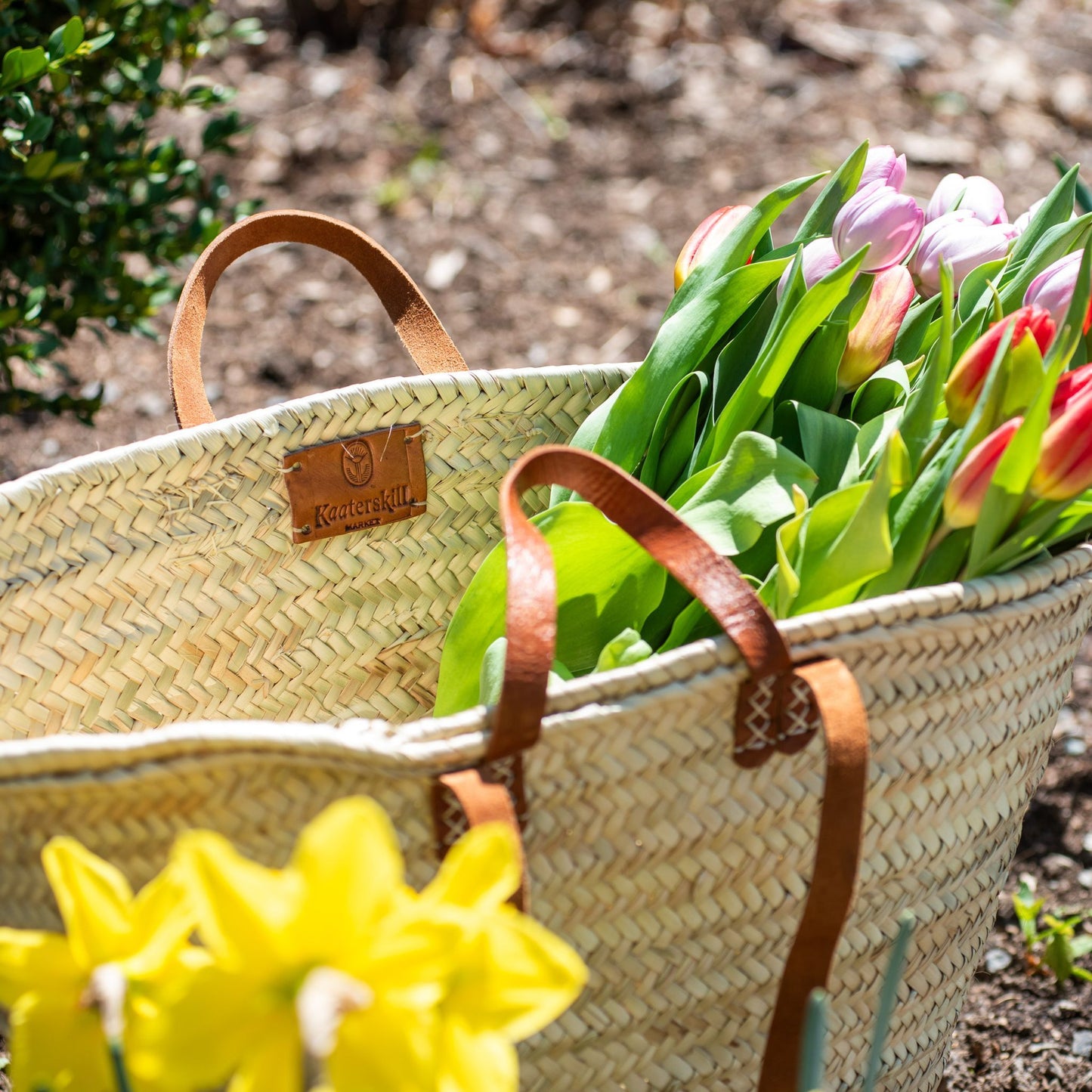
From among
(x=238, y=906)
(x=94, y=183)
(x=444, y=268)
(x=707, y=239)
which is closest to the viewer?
(x=238, y=906)

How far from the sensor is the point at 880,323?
802mm

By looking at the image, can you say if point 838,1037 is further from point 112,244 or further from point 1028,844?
point 112,244

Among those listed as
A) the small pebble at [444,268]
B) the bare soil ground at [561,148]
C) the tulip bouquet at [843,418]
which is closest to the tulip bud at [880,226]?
the tulip bouquet at [843,418]

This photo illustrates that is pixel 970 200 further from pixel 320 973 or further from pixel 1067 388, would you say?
pixel 320 973

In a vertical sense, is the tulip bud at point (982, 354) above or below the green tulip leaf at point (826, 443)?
above

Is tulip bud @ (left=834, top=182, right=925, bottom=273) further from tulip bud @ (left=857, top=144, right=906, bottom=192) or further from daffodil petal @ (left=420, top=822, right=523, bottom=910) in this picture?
daffodil petal @ (left=420, top=822, right=523, bottom=910)

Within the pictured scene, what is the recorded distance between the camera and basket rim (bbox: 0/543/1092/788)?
0.57m

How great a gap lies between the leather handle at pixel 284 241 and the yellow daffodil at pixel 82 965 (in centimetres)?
52

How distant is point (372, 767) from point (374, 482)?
1.46 ft

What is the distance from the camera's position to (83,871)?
45 cm

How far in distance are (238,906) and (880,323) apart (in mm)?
594

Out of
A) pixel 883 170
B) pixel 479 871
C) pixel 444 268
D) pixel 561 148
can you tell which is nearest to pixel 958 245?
pixel 883 170

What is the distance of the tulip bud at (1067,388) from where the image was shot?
65cm

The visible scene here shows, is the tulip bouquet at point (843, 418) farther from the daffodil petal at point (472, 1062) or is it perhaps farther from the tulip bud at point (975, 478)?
the daffodil petal at point (472, 1062)
